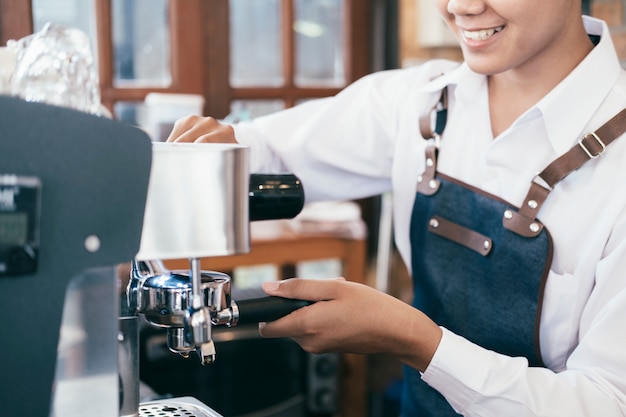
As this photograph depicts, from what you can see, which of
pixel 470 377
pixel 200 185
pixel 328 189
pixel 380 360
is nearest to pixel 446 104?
pixel 328 189

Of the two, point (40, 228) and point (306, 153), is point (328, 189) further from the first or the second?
point (40, 228)

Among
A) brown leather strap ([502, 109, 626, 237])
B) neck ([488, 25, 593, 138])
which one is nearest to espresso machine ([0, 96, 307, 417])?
brown leather strap ([502, 109, 626, 237])

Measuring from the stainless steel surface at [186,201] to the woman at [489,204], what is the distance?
218 millimetres

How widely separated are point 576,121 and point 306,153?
0.47m

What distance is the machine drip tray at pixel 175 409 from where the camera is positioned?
0.80 metres

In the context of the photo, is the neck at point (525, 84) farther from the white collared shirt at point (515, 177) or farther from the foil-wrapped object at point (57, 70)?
the foil-wrapped object at point (57, 70)

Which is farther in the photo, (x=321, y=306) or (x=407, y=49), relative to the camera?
(x=407, y=49)

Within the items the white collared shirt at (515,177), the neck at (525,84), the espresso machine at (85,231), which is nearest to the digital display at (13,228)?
the espresso machine at (85,231)

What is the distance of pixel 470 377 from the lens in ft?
3.10

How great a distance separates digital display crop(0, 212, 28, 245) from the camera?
0.52 meters

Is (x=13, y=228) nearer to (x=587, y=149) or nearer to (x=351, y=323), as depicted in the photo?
(x=351, y=323)

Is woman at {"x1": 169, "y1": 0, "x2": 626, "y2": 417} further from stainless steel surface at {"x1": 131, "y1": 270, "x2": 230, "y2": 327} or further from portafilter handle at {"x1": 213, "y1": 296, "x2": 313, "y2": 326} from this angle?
stainless steel surface at {"x1": 131, "y1": 270, "x2": 230, "y2": 327}

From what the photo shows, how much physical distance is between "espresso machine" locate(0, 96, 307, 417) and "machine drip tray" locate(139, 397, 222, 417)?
177 mm

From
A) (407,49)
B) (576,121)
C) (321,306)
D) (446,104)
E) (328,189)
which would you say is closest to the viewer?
(321,306)
